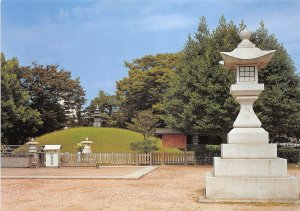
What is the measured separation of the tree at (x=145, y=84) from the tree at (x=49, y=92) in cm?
761

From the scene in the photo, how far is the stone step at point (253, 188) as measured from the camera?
38.0 feet

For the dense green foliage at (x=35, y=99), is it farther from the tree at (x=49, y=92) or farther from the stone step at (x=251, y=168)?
the stone step at (x=251, y=168)

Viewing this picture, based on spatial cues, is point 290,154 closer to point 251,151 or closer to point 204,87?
point 204,87

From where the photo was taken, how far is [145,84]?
5297 cm

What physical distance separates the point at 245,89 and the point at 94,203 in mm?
5867

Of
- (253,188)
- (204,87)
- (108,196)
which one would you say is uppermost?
(204,87)

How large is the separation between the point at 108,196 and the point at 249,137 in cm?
483

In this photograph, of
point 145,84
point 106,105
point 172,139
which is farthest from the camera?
point 106,105

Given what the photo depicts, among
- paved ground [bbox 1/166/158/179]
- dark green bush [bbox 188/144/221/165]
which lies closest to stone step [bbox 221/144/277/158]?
paved ground [bbox 1/166/158/179]

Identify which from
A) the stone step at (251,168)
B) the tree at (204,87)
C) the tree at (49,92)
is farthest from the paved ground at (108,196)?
the tree at (49,92)

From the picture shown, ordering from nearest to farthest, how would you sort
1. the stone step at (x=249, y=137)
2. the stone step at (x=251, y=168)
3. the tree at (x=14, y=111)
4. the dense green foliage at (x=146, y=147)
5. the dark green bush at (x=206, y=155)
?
the stone step at (x=251, y=168)
the stone step at (x=249, y=137)
the dark green bush at (x=206, y=155)
the dense green foliage at (x=146, y=147)
the tree at (x=14, y=111)

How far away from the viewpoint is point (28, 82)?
53.0 metres

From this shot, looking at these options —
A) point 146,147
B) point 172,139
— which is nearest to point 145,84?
point 172,139

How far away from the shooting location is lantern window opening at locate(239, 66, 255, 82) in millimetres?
12836
